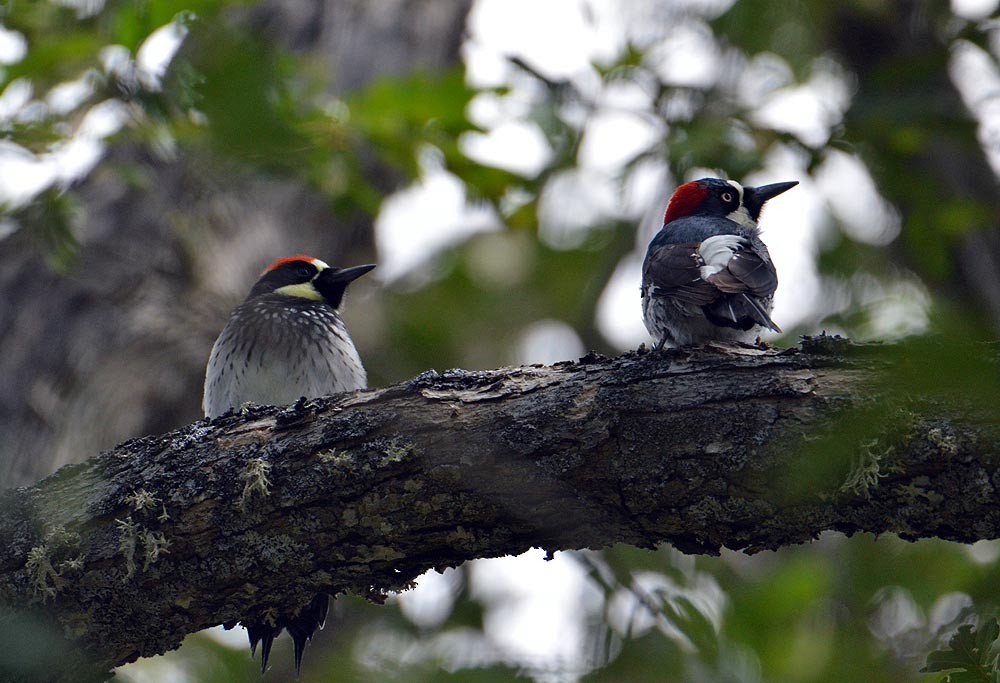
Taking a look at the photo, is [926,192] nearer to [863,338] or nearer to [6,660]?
[863,338]

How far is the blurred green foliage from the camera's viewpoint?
7.06 ft

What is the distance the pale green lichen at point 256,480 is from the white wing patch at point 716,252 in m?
1.72

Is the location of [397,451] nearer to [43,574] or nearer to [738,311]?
[43,574]

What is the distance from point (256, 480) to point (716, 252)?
197cm

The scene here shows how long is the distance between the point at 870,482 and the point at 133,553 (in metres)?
2.17

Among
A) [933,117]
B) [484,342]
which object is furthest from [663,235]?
[484,342]

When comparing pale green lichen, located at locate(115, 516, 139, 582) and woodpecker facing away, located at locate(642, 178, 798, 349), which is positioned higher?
woodpecker facing away, located at locate(642, 178, 798, 349)

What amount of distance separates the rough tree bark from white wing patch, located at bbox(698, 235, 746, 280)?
826mm

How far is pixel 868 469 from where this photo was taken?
250 centimetres

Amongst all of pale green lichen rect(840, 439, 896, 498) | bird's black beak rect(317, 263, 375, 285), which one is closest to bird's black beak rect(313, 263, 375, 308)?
bird's black beak rect(317, 263, 375, 285)

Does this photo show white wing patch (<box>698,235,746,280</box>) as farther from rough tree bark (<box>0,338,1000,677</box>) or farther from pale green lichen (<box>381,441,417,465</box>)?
pale green lichen (<box>381,441,417,465</box>)

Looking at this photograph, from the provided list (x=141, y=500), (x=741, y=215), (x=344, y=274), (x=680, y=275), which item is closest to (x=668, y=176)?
(x=741, y=215)

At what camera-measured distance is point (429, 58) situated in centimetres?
823

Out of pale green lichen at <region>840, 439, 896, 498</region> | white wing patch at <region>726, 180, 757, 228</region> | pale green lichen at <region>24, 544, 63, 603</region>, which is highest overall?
white wing patch at <region>726, 180, 757, 228</region>
